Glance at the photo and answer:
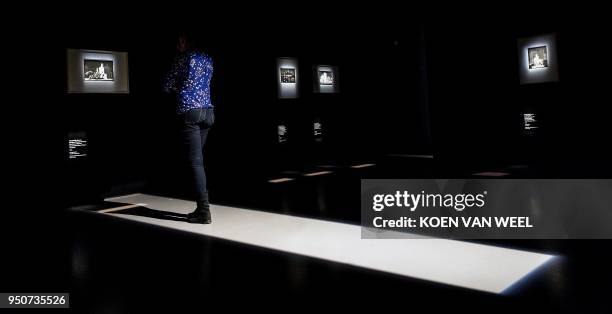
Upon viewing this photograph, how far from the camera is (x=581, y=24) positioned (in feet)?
18.2

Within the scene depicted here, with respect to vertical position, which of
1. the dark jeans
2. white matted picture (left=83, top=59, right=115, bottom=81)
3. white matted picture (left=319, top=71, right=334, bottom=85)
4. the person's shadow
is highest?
white matted picture (left=319, top=71, right=334, bottom=85)

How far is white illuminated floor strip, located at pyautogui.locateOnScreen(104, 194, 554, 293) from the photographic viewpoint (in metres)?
1.85

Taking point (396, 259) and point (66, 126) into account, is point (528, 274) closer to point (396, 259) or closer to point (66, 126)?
point (396, 259)

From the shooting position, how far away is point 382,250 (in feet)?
7.38

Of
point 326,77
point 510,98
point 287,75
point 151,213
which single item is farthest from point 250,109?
point 510,98

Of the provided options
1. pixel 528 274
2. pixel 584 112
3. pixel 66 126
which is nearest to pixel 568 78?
pixel 584 112

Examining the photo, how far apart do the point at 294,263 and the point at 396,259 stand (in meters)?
0.46

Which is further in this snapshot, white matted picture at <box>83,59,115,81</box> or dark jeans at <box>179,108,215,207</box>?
white matted picture at <box>83,59,115,81</box>

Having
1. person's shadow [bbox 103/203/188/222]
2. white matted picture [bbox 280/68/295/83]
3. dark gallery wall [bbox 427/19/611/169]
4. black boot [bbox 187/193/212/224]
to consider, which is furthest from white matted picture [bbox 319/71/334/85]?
black boot [bbox 187/193/212/224]

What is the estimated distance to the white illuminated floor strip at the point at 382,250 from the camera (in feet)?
6.05

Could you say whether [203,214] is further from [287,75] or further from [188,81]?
[287,75]

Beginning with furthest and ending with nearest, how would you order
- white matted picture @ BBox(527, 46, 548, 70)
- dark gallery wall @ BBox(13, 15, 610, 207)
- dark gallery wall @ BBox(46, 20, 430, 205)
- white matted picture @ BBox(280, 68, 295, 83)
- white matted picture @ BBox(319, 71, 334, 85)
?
white matted picture @ BBox(319, 71, 334, 85) → white matted picture @ BBox(280, 68, 295, 83) → white matted picture @ BBox(527, 46, 548, 70) → dark gallery wall @ BBox(46, 20, 430, 205) → dark gallery wall @ BBox(13, 15, 610, 207)

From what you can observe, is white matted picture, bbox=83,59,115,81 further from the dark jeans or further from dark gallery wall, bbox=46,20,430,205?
the dark jeans

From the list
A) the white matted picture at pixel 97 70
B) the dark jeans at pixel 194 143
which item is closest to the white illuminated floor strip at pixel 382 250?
the dark jeans at pixel 194 143
